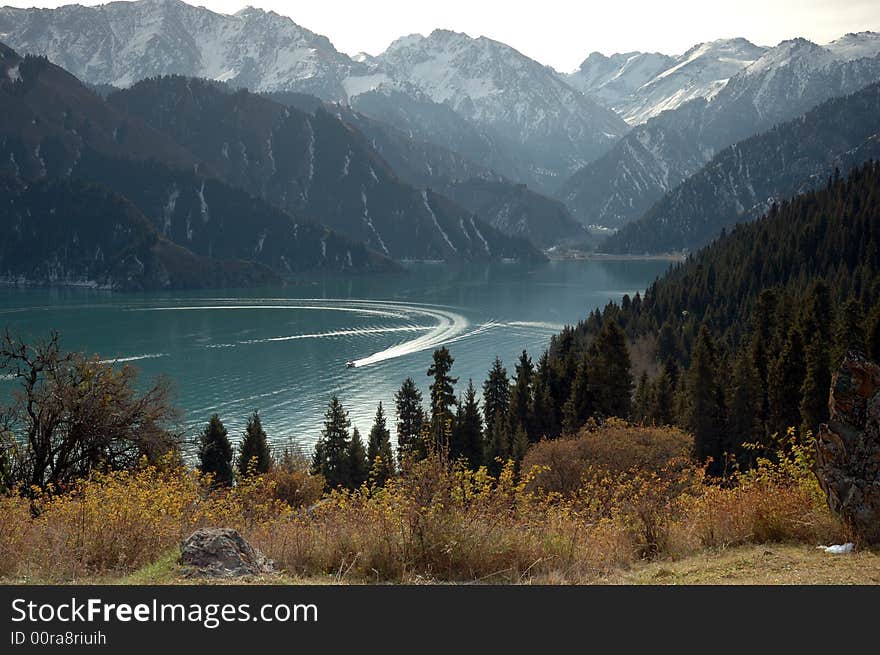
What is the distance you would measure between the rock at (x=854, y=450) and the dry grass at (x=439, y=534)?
1.80ft

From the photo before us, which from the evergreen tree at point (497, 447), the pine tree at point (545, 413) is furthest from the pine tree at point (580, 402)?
the evergreen tree at point (497, 447)

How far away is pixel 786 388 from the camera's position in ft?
206

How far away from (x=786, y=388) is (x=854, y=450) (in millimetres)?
54768

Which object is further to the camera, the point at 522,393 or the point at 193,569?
the point at 522,393

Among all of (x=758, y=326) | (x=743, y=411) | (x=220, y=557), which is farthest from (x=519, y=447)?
(x=220, y=557)

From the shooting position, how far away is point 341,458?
68.6 m

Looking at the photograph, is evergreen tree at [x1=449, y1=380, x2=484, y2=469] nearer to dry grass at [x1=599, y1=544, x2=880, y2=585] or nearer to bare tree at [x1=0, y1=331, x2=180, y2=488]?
bare tree at [x1=0, y1=331, x2=180, y2=488]

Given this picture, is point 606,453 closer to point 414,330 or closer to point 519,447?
point 519,447

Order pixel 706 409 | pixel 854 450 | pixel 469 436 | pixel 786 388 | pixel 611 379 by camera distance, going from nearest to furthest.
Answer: pixel 854 450 → pixel 786 388 → pixel 706 409 → pixel 469 436 → pixel 611 379

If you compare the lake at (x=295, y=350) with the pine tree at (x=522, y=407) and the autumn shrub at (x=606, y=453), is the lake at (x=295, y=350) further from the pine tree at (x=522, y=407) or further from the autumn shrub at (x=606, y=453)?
the autumn shrub at (x=606, y=453)
